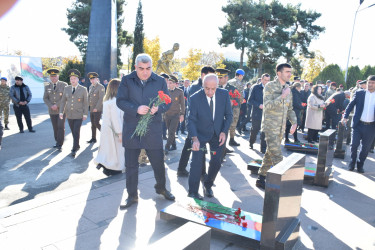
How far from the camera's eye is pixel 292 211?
10.6 feet

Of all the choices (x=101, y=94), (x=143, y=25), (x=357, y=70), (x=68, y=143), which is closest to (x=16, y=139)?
(x=68, y=143)

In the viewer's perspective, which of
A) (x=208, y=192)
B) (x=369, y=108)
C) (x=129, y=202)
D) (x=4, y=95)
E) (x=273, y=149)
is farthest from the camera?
(x=4, y=95)

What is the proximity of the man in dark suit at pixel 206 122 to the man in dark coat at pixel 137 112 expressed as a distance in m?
0.50

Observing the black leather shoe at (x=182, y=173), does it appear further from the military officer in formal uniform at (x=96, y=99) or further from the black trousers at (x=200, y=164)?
the military officer in formal uniform at (x=96, y=99)

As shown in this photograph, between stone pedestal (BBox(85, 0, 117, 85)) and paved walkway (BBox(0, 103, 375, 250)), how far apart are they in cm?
1274

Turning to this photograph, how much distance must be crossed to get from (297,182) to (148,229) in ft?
6.23

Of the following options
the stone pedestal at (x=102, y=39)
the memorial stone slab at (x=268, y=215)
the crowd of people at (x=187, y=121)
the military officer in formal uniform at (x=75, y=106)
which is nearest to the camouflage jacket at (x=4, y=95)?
the crowd of people at (x=187, y=121)

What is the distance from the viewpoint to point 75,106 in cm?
734

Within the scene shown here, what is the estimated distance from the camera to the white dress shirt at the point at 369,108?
6.32 m

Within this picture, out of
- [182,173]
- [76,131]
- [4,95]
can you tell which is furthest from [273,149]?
[4,95]

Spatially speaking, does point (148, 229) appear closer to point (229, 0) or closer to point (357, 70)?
point (357, 70)

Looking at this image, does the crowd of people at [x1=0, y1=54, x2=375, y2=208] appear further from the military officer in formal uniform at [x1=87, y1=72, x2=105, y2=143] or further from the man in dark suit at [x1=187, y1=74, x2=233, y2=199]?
the military officer in formal uniform at [x1=87, y1=72, x2=105, y2=143]

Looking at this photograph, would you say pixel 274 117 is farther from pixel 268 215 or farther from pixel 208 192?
pixel 268 215

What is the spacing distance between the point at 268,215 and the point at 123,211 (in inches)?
84.6
